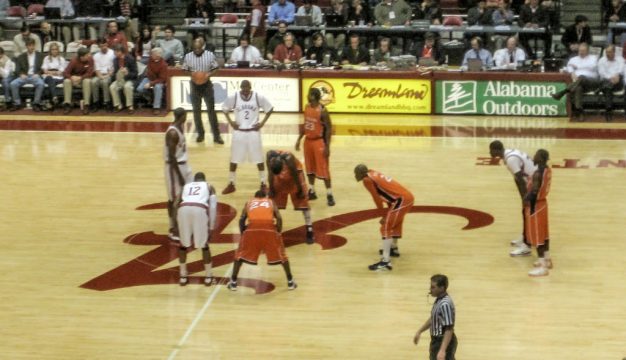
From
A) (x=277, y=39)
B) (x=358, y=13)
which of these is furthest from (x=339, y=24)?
(x=277, y=39)

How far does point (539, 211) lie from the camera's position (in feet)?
48.1

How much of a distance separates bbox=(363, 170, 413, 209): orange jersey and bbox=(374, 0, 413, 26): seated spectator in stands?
14.5m

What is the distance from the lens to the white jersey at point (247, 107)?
1820 centimetres

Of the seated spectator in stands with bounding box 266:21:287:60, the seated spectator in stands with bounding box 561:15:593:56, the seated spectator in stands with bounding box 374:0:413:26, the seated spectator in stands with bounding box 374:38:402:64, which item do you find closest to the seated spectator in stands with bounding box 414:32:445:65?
the seated spectator in stands with bounding box 374:38:402:64

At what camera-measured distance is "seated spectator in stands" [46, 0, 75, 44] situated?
1185 inches

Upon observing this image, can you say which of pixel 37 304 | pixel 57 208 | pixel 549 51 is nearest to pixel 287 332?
pixel 37 304

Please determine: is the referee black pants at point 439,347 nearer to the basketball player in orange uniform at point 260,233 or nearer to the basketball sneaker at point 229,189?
the basketball player in orange uniform at point 260,233

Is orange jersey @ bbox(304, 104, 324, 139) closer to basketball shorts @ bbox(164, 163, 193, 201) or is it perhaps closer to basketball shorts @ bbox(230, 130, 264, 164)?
basketball shorts @ bbox(230, 130, 264, 164)

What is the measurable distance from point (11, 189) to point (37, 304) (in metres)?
5.68

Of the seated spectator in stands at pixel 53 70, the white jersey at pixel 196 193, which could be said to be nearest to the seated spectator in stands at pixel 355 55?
the seated spectator in stands at pixel 53 70

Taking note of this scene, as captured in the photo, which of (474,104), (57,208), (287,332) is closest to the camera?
(287,332)

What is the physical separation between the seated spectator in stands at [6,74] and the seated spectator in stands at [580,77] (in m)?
11.4

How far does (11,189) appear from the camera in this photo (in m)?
19.0

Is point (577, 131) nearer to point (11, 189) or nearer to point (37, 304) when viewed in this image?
point (11, 189)
